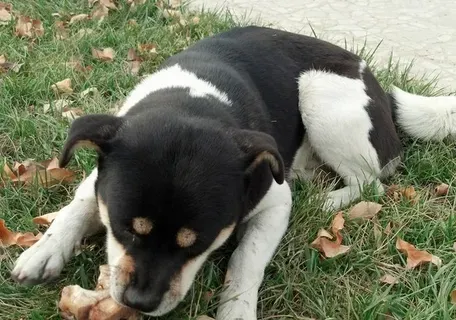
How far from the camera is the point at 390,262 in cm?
360

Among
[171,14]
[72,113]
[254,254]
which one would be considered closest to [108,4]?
[171,14]

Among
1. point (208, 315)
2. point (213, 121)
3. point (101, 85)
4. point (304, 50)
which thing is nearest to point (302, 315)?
point (208, 315)

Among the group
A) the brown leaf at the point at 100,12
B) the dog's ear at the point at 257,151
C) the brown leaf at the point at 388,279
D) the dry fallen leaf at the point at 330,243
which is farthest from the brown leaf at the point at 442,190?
the brown leaf at the point at 100,12

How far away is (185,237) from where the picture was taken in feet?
9.01

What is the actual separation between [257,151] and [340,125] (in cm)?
160

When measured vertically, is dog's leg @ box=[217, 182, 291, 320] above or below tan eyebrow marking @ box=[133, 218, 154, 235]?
below

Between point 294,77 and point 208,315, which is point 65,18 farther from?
point 208,315

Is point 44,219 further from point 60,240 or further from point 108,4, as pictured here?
point 108,4

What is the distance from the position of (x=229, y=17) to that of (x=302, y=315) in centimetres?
405

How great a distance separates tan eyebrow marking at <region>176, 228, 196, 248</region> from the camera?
2.73 meters

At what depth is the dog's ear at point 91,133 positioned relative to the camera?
9.16 feet

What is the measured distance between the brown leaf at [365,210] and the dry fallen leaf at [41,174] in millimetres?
1761

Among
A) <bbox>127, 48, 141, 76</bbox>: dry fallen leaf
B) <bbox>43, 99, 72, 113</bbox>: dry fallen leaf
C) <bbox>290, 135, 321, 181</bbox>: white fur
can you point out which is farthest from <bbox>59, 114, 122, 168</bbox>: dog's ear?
<bbox>127, 48, 141, 76</bbox>: dry fallen leaf

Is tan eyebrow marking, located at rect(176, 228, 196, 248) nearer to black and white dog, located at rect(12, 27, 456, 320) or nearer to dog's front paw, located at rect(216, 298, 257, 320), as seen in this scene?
black and white dog, located at rect(12, 27, 456, 320)
